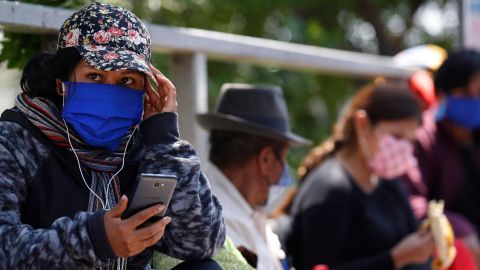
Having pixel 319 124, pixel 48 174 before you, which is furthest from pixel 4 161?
pixel 319 124

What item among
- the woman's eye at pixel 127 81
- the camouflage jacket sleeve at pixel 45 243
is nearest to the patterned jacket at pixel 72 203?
the camouflage jacket sleeve at pixel 45 243

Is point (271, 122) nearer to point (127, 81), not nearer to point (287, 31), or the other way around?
point (127, 81)

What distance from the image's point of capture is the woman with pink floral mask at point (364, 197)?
194 inches

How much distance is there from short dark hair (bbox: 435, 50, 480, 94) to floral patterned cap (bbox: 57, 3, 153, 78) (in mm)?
3810

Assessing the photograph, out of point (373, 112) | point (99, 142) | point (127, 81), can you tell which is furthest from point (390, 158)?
point (99, 142)

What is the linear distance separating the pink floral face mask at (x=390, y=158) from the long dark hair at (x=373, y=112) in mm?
141

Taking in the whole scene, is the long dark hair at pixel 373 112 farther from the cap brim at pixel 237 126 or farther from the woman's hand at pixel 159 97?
the woman's hand at pixel 159 97

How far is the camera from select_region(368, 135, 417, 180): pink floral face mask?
5266mm

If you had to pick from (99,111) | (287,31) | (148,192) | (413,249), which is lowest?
(413,249)

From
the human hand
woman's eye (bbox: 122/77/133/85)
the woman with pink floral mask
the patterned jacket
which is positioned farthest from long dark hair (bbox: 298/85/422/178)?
woman's eye (bbox: 122/77/133/85)

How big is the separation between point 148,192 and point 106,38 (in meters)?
0.59

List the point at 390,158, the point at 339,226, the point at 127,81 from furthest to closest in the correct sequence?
the point at 390,158 → the point at 339,226 → the point at 127,81

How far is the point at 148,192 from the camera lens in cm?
254

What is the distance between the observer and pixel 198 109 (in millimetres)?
4680
